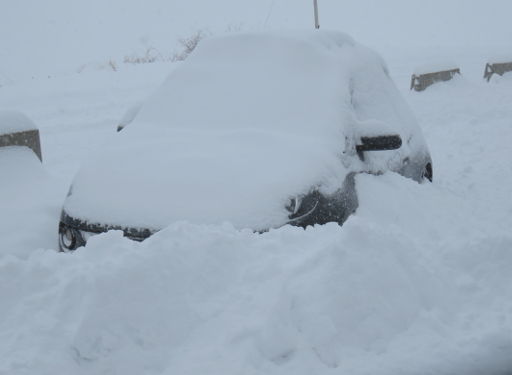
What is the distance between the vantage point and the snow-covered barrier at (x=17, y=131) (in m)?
5.54

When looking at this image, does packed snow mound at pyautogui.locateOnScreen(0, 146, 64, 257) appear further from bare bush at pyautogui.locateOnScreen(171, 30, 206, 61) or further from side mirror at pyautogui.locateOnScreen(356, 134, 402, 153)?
bare bush at pyautogui.locateOnScreen(171, 30, 206, 61)

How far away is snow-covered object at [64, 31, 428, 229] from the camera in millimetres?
3451

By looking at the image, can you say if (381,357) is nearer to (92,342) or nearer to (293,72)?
(92,342)

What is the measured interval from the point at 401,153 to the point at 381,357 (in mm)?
2739

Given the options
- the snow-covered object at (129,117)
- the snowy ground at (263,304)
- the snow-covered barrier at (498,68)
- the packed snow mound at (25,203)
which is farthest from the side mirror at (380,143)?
the snow-covered barrier at (498,68)

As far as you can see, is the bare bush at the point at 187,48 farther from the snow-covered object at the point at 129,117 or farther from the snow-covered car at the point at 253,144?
the snow-covered car at the point at 253,144

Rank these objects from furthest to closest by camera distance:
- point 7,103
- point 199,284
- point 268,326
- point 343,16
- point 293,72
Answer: point 343,16 → point 7,103 → point 293,72 → point 199,284 → point 268,326

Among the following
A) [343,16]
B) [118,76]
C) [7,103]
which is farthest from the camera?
[343,16]

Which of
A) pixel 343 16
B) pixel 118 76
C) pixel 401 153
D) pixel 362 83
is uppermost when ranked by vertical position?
pixel 362 83

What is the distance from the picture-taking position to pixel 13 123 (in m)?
5.66

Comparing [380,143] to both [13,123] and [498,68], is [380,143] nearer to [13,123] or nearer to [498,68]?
[13,123]

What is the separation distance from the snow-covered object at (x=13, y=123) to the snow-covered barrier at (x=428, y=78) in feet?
27.4

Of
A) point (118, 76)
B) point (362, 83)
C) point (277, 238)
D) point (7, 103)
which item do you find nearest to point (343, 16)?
point (118, 76)

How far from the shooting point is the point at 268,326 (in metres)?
2.32
